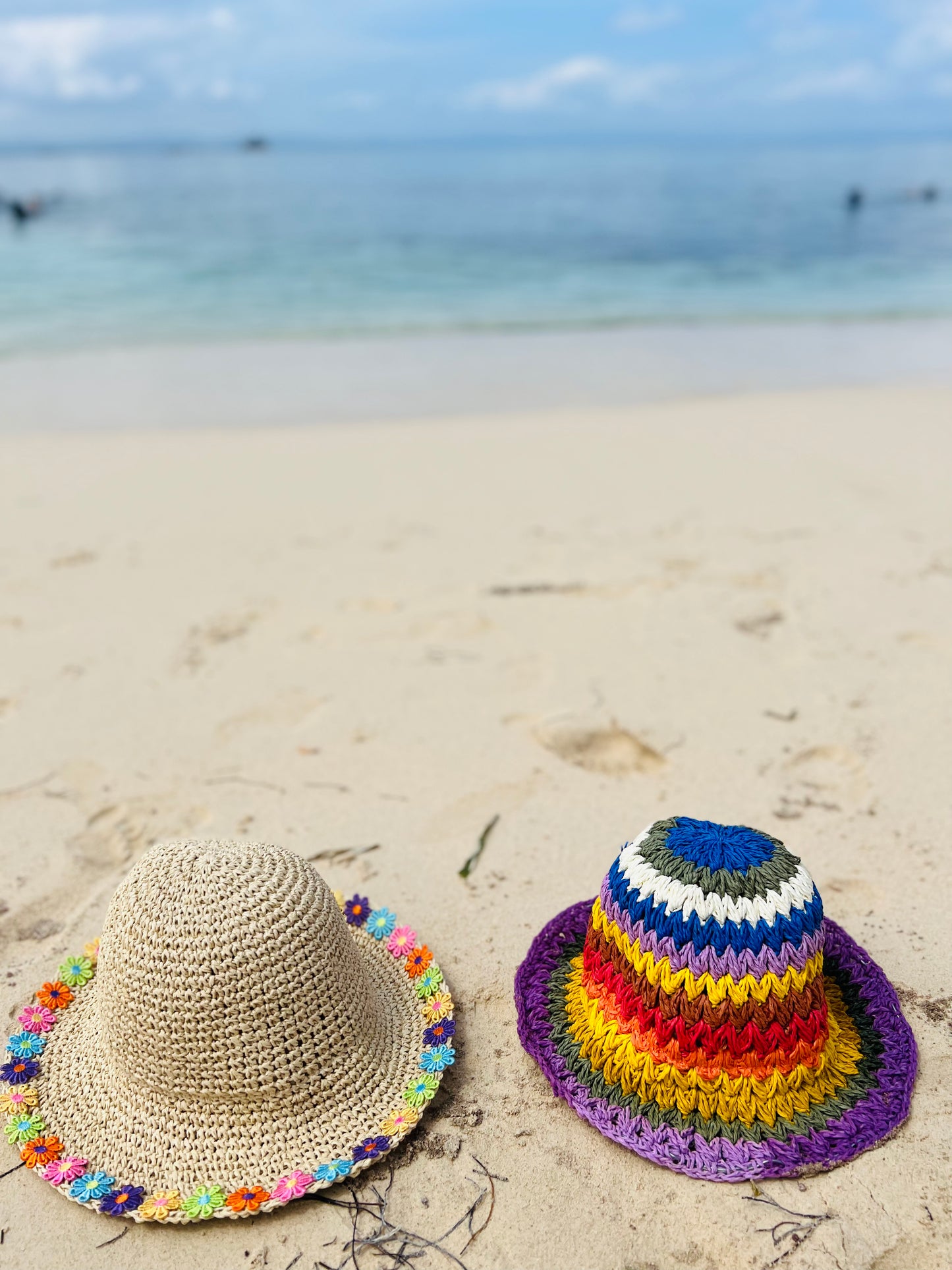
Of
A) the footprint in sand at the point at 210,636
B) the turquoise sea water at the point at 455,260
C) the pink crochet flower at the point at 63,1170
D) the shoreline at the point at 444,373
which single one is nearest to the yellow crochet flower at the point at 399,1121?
the pink crochet flower at the point at 63,1170

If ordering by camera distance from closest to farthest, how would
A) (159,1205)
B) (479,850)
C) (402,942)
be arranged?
(159,1205) → (402,942) → (479,850)

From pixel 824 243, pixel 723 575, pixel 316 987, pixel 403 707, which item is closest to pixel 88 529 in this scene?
pixel 403 707

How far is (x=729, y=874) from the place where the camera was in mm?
1825

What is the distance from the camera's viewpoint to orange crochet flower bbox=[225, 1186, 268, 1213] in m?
1.69

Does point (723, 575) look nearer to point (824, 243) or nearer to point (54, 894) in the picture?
point (54, 894)

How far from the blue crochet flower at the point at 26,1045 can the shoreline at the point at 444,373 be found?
5.60 metres

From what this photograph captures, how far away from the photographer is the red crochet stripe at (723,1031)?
1.83 meters

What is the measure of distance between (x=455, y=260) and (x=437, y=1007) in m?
16.4

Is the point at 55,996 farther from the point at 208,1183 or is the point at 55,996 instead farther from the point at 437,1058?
the point at 437,1058

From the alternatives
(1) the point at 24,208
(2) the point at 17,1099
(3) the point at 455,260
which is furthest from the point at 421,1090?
(1) the point at 24,208

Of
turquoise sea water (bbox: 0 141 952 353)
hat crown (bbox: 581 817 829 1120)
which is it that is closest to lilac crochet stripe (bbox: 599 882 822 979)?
hat crown (bbox: 581 817 829 1120)

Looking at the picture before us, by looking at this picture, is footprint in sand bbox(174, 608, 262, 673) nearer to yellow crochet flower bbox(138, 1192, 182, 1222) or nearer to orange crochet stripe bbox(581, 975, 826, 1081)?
yellow crochet flower bbox(138, 1192, 182, 1222)

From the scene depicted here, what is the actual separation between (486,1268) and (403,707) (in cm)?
195

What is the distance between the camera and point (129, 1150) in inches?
70.9
